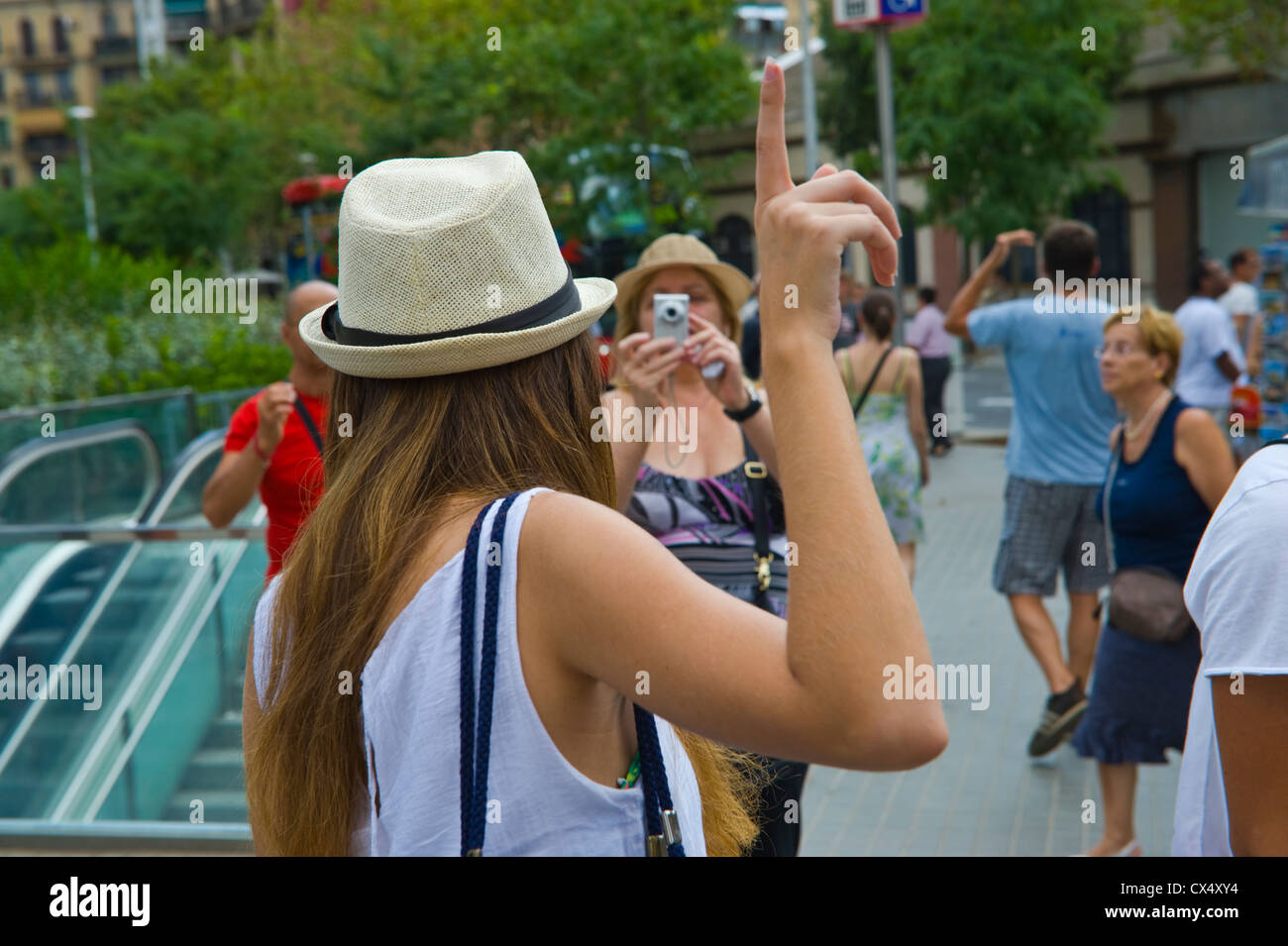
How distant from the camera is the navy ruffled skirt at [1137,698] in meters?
4.23

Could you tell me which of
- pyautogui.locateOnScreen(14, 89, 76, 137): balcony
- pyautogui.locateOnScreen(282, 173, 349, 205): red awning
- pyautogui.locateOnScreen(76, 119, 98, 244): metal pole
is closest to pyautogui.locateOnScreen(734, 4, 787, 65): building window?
pyautogui.locateOnScreen(282, 173, 349, 205): red awning

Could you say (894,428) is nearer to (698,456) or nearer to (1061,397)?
(1061,397)

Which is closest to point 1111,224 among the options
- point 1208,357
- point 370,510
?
point 1208,357

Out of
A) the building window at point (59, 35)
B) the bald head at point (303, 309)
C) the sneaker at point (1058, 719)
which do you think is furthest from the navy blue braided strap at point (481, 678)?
the building window at point (59, 35)

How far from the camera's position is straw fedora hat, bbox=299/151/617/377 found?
56.6 inches

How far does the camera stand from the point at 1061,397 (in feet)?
19.1

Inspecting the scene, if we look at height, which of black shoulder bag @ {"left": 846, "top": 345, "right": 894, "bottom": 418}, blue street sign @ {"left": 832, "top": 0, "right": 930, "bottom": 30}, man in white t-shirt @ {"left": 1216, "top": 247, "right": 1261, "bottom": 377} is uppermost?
blue street sign @ {"left": 832, "top": 0, "right": 930, "bottom": 30}

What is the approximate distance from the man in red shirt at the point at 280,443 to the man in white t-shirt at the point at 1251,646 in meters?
2.77

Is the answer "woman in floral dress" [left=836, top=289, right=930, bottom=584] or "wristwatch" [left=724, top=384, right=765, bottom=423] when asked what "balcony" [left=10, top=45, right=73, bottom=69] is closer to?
"woman in floral dress" [left=836, top=289, right=930, bottom=584]

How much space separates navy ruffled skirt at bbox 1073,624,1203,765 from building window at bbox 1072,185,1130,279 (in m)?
31.3

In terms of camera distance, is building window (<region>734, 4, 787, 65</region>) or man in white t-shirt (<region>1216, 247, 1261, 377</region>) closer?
man in white t-shirt (<region>1216, 247, 1261, 377</region>)

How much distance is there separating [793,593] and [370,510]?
0.50m

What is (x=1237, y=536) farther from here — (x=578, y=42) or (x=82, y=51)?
(x=82, y=51)

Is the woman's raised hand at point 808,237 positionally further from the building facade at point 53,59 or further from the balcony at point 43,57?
the balcony at point 43,57
